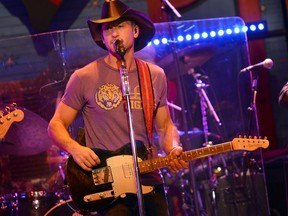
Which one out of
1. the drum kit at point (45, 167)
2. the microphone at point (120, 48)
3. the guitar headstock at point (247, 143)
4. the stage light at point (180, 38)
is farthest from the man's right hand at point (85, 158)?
the stage light at point (180, 38)

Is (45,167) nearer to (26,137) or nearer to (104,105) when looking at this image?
(26,137)

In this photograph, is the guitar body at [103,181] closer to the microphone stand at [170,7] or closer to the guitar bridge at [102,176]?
the guitar bridge at [102,176]

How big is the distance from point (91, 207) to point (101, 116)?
0.66m

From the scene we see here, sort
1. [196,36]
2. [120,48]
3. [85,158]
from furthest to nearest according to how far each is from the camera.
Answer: [196,36] < [85,158] < [120,48]

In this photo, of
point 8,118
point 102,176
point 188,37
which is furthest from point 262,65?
point 8,118

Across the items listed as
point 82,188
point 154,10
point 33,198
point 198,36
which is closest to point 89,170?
point 82,188

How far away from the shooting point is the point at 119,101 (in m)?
4.13

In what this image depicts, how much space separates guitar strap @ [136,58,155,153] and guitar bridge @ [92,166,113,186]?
37 cm

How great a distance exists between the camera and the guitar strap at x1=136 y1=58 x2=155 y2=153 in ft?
13.7

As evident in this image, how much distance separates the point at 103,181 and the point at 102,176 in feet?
0.12

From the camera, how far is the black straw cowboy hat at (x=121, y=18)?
426 cm

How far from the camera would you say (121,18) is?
4.27 m

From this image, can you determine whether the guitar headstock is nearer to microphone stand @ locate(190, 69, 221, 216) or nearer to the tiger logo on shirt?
→ the tiger logo on shirt

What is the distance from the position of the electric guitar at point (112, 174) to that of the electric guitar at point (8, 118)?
1.75 metres
